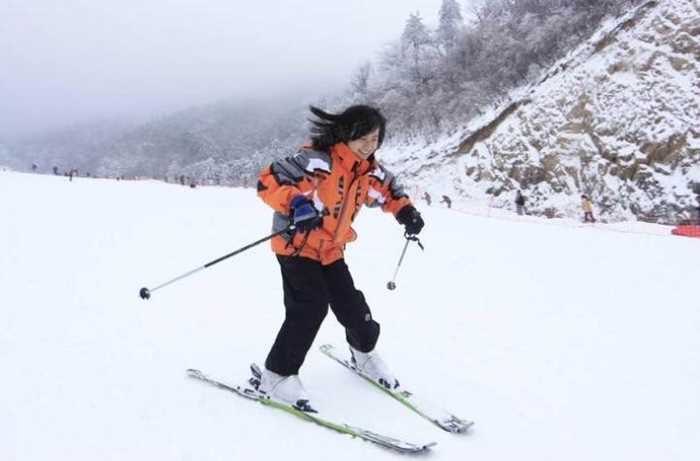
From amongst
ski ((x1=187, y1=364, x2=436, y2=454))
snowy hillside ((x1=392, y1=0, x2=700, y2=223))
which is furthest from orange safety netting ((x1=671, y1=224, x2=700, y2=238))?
ski ((x1=187, y1=364, x2=436, y2=454))

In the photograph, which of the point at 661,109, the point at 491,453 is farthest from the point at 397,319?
the point at 661,109

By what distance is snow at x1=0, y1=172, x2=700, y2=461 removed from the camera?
266cm

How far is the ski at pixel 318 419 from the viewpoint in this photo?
2559mm

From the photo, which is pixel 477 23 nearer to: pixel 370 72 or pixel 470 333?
pixel 370 72

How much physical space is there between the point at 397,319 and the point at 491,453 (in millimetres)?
2513

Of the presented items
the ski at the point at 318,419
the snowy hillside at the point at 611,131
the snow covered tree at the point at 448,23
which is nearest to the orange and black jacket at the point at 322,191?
the ski at the point at 318,419

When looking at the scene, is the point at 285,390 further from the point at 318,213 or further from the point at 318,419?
the point at 318,213

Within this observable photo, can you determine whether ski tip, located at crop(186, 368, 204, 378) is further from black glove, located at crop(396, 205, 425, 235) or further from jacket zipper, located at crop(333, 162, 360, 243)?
black glove, located at crop(396, 205, 425, 235)

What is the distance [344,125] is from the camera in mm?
3084

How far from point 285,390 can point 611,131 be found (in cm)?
2665

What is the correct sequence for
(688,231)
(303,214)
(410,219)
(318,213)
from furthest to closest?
(688,231) → (410,219) → (318,213) → (303,214)

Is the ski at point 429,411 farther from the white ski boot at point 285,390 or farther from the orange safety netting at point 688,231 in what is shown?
the orange safety netting at point 688,231

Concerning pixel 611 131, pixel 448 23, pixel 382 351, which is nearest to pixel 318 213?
pixel 382 351

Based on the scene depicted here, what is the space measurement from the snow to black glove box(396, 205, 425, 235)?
1.00 m
